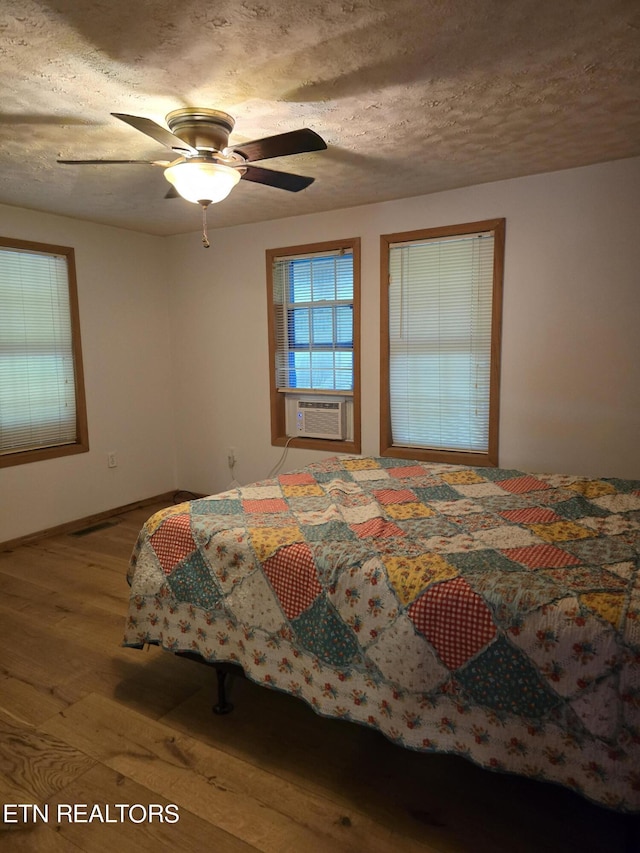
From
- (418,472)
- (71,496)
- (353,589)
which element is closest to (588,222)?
(418,472)

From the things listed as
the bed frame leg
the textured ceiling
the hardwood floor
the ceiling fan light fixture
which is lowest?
the hardwood floor

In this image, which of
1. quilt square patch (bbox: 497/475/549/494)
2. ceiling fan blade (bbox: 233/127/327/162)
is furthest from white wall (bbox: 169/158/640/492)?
ceiling fan blade (bbox: 233/127/327/162)

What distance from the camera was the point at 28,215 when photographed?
12.8 ft

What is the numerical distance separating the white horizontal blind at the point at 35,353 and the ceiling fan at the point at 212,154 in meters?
1.99

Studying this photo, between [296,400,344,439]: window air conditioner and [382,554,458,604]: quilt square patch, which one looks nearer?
[382,554,458,604]: quilt square patch

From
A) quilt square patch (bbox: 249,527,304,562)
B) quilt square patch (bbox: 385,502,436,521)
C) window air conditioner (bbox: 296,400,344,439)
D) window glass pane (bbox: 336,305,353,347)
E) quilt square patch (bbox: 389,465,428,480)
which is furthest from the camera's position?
window air conditioner (bbox: 296,400,344,439)

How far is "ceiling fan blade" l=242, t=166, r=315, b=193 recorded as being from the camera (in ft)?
7.73

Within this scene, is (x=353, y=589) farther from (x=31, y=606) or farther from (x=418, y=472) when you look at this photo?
(x=31, y=606)

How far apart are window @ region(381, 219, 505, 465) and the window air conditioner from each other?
15.6 inches

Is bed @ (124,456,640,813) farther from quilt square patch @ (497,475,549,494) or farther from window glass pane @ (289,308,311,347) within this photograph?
window glass pane @ (289,308,311,347)

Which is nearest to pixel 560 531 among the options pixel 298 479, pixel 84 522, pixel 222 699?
pixel 298 479

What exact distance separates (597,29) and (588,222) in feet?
5.11

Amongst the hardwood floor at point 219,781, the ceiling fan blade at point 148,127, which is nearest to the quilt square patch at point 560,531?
the hardwood floor at point 219,781

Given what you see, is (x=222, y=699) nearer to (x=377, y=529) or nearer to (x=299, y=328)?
(x=377, y=529)
